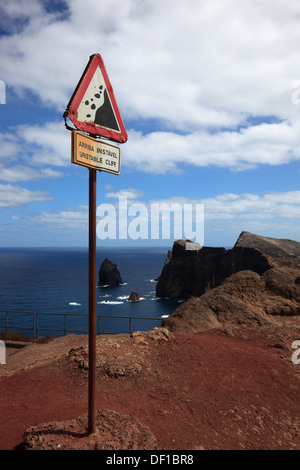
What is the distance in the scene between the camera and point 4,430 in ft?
14.5

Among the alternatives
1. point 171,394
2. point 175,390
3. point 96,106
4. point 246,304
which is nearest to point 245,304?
point 246,304

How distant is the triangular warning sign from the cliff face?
7750cm

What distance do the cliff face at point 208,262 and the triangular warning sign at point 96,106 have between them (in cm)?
7750

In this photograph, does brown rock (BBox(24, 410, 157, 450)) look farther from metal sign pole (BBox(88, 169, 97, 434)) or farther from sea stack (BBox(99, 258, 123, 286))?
sea stack (BBox(99, 258, 123, 286))

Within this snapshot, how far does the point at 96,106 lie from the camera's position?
405cm

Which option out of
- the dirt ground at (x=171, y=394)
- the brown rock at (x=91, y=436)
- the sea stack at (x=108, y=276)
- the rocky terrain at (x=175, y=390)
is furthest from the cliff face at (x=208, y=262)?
the brown rock at (x=91, y=436)

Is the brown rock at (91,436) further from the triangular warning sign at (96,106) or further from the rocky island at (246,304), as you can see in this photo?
the rocky island at (246,304)

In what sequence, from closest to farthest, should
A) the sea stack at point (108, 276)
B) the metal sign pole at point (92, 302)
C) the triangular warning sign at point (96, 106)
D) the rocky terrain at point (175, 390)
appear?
the triangular warning sign at point (96, 106), the metal sign pole at point (92, 302), the rocky terrain at point (175, 390), the sea stack at point (108, 276)

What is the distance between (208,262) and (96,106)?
97.3m

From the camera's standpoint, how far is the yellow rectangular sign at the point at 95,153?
12.1 ft

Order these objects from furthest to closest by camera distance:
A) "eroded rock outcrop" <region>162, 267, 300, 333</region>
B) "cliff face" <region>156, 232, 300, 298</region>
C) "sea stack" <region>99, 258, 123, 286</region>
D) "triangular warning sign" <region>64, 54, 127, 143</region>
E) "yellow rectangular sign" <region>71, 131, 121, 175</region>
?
"sea stack" <region>99, 258, 123, 286</region>, "cliff face" <region>156, 232, 300, 298</region>, "eroded rock outcrop" <region>162, 267, 300, 333</region>, "triangular warning sign" <region>64, 54, 127, 143</region>, "yellow rectangular sign" <region>71, 131, 121, 175</region>

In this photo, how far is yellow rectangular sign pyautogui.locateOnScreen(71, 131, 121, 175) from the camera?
370 cm

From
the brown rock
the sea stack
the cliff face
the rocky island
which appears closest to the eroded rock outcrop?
the rocky island

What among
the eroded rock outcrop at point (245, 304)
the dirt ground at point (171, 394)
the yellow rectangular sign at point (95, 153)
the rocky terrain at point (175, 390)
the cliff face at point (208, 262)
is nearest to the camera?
the yellow rectangular sign at point (95, 153)
